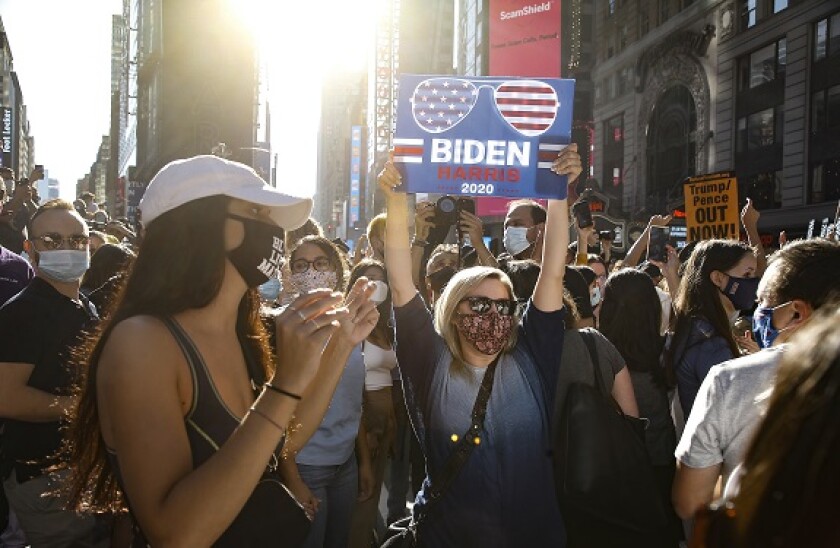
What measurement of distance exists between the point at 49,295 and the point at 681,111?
41378 mm

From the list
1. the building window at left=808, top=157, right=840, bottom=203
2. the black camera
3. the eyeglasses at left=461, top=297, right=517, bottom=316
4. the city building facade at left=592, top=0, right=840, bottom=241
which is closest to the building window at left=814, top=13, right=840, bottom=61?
the city building facade at left=592, top=0, right=840, bottom=241

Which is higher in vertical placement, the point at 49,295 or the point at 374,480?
the point at 49,295

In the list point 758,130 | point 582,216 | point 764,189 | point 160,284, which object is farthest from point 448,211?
point 758,130

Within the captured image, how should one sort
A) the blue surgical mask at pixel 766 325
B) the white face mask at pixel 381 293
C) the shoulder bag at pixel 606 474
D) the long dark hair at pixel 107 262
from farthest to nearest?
the long dark hair at pixel 107 262
the white face mask at pixel 381 293
the blue surgical mask at pixel 766 325
the shoulder bag at pixel 606 474

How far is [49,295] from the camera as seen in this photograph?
4.27 m

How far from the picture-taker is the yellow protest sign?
11211 mm

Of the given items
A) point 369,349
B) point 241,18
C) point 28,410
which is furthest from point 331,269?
point 241,18

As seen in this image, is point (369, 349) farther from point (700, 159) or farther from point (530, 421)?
point (700, 159)

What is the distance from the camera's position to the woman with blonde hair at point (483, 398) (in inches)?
133

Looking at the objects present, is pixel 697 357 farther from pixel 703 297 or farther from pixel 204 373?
pixel 204 373

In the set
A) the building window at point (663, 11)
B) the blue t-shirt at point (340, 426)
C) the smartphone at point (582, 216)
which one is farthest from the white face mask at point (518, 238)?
the building window at point (663, 11)

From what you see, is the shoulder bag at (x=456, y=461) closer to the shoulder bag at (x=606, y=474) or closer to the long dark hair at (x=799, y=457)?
the shoulder bag at (x=606, y=474)

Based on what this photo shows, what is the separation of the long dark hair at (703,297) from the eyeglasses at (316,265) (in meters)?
2.19

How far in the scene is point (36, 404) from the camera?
3865mm
